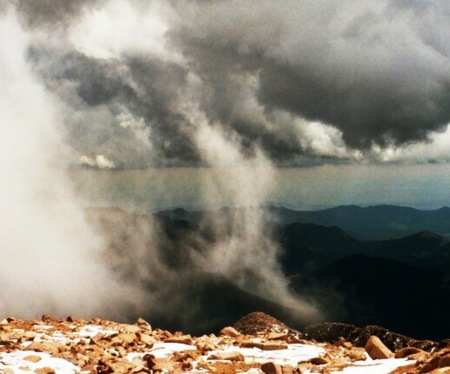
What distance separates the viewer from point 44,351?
1862cm

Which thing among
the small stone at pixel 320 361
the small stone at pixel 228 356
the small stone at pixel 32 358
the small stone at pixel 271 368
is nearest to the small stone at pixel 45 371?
the small stone at pixel 32 358

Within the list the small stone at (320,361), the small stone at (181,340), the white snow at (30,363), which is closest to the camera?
the white snow at (30,363)

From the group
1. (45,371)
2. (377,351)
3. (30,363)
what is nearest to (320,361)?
(377,351)

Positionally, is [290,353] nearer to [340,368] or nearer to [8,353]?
[340,368]

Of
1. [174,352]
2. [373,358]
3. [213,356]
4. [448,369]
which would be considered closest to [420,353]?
[373,358]

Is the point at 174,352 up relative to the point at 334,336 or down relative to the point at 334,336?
down

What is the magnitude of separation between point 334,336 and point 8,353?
31.7 metres

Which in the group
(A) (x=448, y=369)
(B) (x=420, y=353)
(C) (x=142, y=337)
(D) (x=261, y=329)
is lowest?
(A) (x=448, y=369)

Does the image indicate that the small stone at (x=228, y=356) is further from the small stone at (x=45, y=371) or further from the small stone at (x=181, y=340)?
the small stone at (x=45, y=371)

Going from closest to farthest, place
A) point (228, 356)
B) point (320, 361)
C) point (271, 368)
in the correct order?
point (271, 368)
point (320, 361)
point (228, 356)

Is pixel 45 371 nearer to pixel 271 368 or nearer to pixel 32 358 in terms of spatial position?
pixel 32 358

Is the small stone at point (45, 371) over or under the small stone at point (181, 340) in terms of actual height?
under

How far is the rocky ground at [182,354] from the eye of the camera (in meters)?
16.3

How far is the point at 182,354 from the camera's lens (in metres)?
18.5
